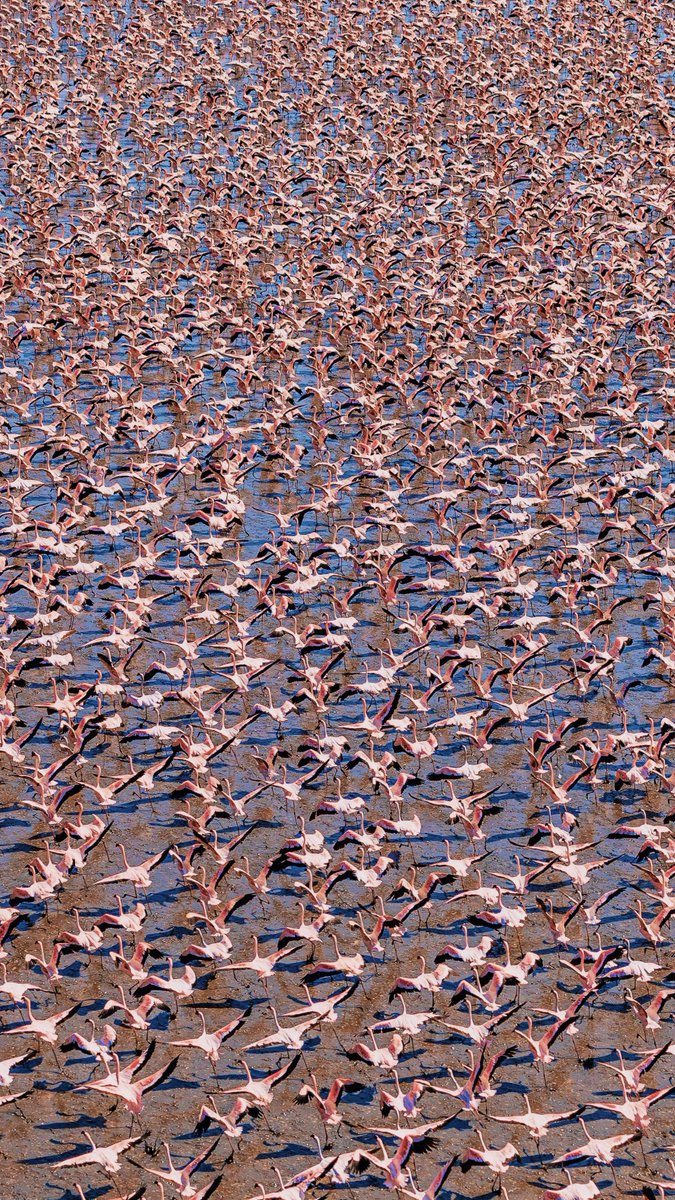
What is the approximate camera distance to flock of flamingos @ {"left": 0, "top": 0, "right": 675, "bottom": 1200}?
104ft

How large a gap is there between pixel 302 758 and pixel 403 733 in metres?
3.55

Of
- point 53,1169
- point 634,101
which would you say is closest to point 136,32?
point 634,101

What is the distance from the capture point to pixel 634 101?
90.0 meters

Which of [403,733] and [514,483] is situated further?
[514,483]

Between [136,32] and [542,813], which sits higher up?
[542,813]

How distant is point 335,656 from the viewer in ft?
140

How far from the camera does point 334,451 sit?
186 feet

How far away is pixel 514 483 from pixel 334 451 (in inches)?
216

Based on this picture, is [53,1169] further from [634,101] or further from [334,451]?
[634,101]

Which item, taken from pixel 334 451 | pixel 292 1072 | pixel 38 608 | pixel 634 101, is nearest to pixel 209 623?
pixel 38 608

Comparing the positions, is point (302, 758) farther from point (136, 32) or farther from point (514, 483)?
point (136, 32)

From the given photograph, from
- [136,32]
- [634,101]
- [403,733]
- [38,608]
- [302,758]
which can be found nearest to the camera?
[302,758]

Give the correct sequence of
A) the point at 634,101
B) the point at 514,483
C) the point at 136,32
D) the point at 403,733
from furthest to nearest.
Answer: the point at 136,32 → the point at 634,101 → the point at 514,483 → the point at 403,733

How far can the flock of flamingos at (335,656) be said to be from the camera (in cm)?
3156
